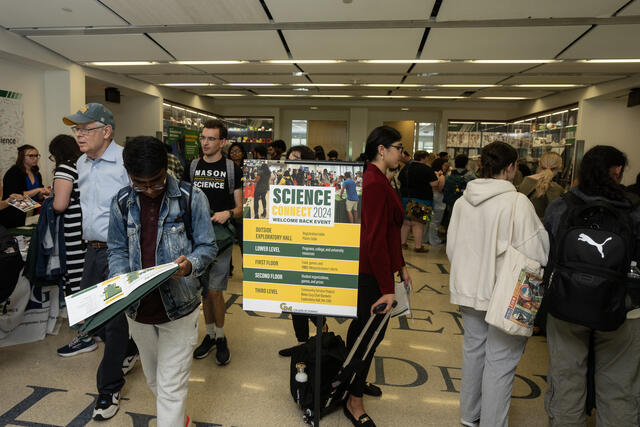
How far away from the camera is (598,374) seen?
204cm

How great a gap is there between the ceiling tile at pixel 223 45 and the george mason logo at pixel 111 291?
423cm

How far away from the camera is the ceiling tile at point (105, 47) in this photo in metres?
5.33

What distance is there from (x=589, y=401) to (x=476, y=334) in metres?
0.71

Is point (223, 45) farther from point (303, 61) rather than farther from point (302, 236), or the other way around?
point (302, 236)

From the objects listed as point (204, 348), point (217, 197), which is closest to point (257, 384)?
point (204, 348)

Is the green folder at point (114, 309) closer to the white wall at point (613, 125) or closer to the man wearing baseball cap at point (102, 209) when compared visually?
the man wearing baseball cap at point (102, 209)

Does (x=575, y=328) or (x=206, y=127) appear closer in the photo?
(x=575, y=328)

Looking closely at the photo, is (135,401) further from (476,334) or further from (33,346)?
(476,334)

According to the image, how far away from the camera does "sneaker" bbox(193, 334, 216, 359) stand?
3082 millimetres

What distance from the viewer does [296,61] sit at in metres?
6.47

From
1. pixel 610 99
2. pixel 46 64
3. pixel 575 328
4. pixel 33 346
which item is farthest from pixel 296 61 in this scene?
pixel 610 99

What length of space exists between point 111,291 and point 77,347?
210 centimetres

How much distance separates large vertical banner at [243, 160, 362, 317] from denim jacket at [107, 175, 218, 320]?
0.26m

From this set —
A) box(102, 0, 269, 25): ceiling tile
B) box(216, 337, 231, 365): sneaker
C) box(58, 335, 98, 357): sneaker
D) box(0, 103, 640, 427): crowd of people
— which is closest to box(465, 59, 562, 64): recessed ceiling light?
box(102, 0, 269, 25): ceiling tile
